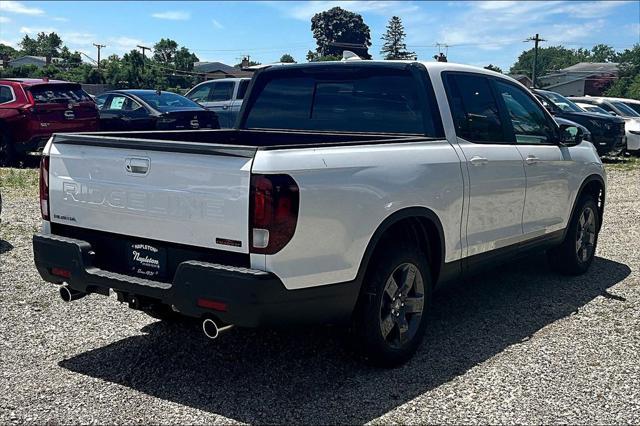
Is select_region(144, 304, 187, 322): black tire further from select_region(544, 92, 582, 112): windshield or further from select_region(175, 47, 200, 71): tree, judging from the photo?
select_region(175, 47, 200, 71): tree

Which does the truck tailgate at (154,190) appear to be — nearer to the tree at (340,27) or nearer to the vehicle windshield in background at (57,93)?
the vehicle windshield in background at (57,93)

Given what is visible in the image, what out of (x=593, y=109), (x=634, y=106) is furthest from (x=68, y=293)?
(x=634, y=106)

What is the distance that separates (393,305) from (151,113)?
12.3m

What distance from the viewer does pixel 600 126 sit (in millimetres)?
18203

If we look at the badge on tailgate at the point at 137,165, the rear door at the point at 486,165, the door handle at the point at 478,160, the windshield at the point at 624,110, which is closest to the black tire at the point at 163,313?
the badge on tailgate at the point at 137,165

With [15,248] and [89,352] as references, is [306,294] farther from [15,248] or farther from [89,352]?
[15,248]

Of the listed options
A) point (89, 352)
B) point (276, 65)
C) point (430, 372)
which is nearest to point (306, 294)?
→ point (430, 372)

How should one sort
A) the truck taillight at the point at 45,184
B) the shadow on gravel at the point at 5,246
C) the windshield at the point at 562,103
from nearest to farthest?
the truck taillight at the point at 45,184 → the shadow on gravel at the point at 5,246 → the windshield at the point at 562,103

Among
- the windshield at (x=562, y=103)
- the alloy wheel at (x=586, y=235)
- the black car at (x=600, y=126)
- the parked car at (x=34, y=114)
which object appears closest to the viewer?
the alloy wheel at (x=586, y=235)

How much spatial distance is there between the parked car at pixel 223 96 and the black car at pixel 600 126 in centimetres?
742

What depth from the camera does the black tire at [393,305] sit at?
4328 mm

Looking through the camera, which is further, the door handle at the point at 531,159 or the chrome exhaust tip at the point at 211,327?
the door handle at the point at 531,159

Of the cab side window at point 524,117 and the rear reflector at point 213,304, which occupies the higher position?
the cab side window at point 524,117

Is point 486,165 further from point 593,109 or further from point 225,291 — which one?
point 593,109
